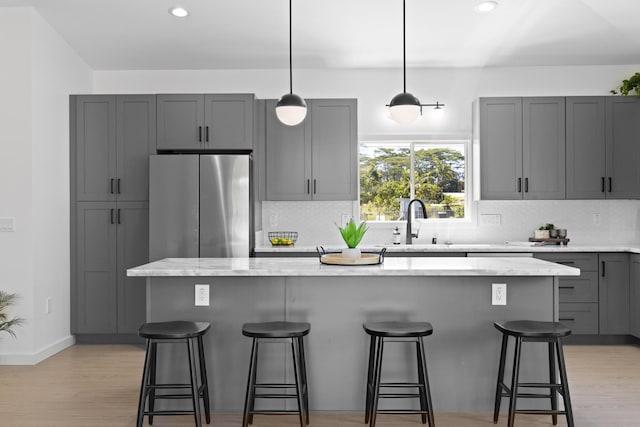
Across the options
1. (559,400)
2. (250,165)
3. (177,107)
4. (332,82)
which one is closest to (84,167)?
(177,107)

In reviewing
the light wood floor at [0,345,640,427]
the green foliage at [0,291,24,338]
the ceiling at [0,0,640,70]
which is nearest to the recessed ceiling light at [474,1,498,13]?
the ceiling at [0,0,640,70]

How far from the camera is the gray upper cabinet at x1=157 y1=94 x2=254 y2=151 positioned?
501 cm

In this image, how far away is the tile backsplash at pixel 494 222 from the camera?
5.54 meters

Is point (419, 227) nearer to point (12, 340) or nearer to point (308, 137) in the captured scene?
point (308, 137)

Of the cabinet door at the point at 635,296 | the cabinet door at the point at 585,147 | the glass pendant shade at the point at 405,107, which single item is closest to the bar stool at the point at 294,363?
the glass pendant shade at the point at 405,107

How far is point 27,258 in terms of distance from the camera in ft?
14.0

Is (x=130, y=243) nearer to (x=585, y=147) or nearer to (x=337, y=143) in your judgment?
(x=337, y=143)

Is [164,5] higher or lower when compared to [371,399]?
higher

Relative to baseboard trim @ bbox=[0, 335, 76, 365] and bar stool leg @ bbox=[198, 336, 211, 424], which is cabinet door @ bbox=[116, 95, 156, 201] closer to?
baseboard trim @ bbox=[0, 335, 76, 365]

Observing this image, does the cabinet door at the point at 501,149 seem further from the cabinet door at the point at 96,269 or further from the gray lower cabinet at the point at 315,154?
the cabinet door at the point at 96,269

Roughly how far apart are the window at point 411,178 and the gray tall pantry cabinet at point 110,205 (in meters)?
2.33

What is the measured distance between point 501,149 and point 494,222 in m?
0.83

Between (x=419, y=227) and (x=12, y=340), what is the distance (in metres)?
3.97

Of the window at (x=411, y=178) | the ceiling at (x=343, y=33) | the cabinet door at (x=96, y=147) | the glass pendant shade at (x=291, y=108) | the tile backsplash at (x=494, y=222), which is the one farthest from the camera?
the window at (x=411, y=178)
